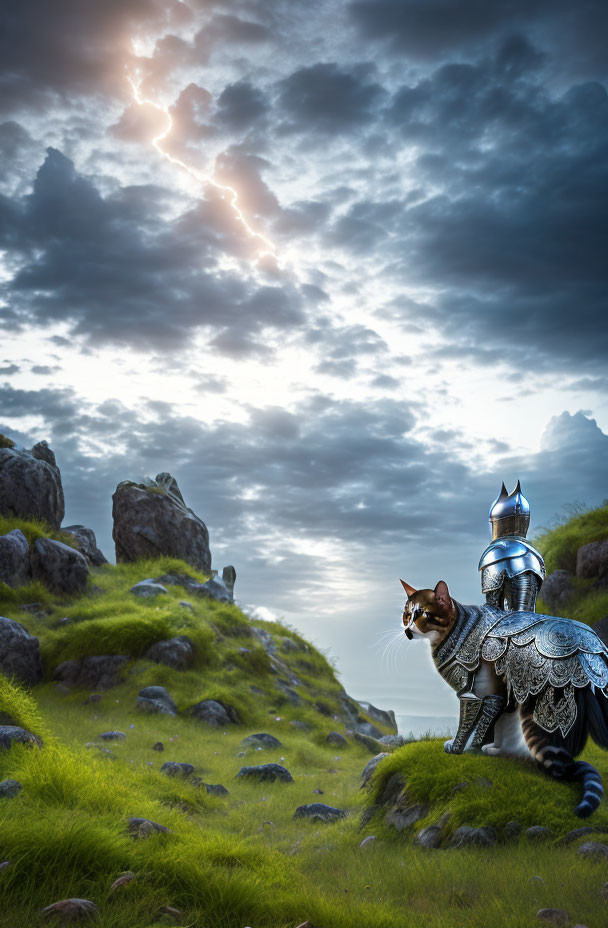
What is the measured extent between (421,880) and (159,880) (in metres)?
2.67

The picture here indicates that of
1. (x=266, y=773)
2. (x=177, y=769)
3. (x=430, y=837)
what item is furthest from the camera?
(x=266, y=773)

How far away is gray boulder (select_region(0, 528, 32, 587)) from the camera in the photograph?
22.8 m

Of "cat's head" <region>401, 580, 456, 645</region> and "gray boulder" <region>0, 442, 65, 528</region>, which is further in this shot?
"gray boulder" <region>0, 442, 65, 528</region>

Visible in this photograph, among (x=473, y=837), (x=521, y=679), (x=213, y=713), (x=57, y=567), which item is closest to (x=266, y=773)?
(x=213, y=713)

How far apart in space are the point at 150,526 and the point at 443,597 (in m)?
22.5

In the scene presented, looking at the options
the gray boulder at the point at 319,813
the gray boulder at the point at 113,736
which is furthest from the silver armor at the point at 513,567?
the gray boulder at the point at 113,736

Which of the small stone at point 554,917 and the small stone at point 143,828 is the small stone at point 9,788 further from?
the small stone at point 554,917

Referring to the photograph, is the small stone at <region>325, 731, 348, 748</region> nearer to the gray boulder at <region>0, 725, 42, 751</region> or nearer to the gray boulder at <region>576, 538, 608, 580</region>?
the gray boulder at <region>576, 538, 608, 580</region>

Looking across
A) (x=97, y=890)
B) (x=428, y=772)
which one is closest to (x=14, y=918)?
(x=97, y=890)

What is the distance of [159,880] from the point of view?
20.5 ft

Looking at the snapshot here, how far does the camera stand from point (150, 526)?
31.1m

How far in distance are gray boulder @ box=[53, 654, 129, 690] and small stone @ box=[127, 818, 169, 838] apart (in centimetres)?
1240

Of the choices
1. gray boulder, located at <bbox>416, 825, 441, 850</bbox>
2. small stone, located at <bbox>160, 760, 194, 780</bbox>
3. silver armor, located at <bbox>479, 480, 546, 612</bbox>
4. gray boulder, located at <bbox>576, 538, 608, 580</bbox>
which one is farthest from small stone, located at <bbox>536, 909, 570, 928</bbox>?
gray boulder, located at <bbox>576, 538, 608, 580</bbox>

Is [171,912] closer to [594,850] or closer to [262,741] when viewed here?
[594,850]
